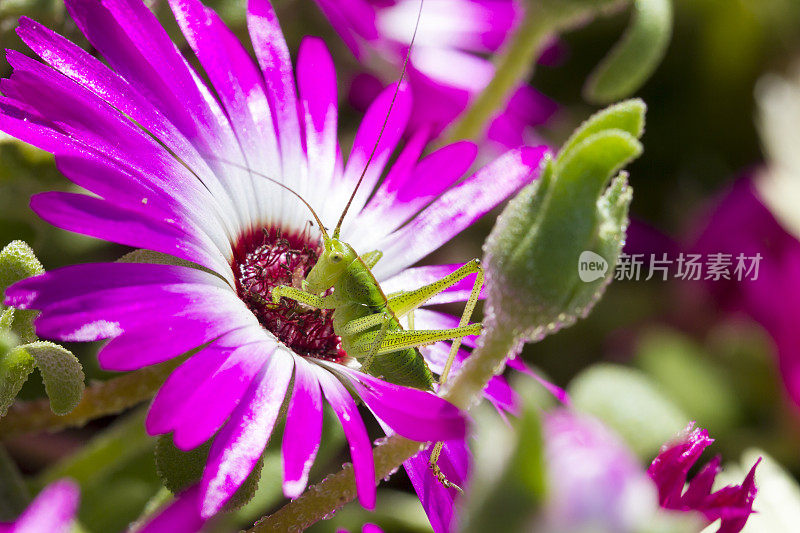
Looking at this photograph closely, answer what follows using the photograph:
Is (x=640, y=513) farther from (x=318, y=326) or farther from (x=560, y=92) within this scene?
(x=560, y=92)

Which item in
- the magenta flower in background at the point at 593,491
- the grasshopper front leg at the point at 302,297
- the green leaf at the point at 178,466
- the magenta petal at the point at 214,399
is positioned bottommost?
the green leaf at the point at 178,466

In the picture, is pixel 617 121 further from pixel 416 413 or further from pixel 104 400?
pixel 104 400

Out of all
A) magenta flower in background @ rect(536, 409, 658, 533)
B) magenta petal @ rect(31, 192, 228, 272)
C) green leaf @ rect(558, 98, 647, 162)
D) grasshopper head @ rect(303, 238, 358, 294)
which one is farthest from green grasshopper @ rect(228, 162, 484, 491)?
magenta flower in background @ rect(536, 409, 658, 533)

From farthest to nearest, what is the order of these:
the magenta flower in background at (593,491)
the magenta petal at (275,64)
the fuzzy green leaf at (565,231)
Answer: the magenta petal at (275,64) < the fuzzy green leaf at (565,231) < the magenta flower in background at (593,491)

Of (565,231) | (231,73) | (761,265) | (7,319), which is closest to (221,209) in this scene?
(231,73)

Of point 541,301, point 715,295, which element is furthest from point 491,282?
point 715,295

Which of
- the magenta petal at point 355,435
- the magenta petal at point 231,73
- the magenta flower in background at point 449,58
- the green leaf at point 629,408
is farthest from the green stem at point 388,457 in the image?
the magenta flower in background at point 449,58

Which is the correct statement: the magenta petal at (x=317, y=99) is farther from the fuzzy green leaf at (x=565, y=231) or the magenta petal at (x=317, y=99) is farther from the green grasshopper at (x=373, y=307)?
the fuzzy green leaf at (x=565, y=231)
